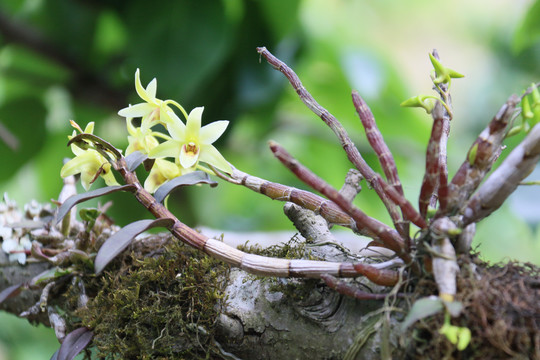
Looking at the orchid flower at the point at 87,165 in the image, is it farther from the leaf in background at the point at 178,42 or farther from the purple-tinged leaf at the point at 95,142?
the leaf in background at the point at 178,42

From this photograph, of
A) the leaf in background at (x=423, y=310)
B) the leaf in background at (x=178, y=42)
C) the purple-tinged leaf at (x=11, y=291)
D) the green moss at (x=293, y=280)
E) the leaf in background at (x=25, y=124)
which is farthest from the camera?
the leaf in background at (x=25, y=124)

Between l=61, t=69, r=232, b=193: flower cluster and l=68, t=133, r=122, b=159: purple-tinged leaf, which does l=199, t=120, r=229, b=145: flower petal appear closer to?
l=61, t=69, r=232, b=193: flower cluster

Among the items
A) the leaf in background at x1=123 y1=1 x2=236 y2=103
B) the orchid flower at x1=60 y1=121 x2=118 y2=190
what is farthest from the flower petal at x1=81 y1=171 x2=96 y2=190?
the leaf in background at x1=123 y1=1 x2=236 y2=103

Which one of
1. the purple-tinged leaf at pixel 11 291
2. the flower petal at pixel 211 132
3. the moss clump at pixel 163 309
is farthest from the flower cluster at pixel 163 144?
the purple-tinged leaf at pixel 11 291

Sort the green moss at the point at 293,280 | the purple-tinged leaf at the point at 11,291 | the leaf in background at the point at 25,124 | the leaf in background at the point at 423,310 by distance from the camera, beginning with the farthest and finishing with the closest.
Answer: the leaf in background at the point at 25,124 → the purple-tinged leaf at the point at 11,291 → the green moss at the point at 293,280 → the leaf in background at the point at 423,310

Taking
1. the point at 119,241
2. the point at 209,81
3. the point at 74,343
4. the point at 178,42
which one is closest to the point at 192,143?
the point at 119,241

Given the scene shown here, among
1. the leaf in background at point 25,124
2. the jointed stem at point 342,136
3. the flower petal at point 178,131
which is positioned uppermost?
the leaf in background at point 25,124
